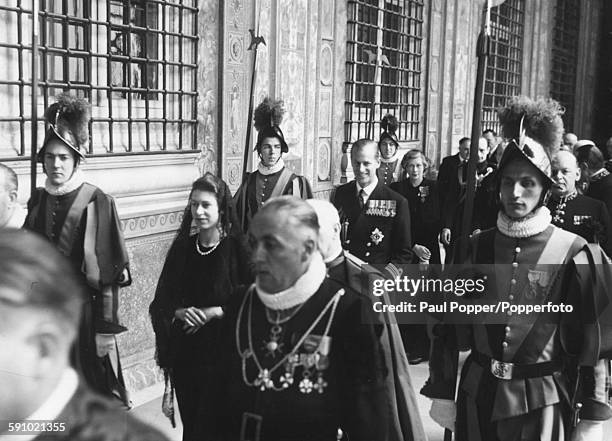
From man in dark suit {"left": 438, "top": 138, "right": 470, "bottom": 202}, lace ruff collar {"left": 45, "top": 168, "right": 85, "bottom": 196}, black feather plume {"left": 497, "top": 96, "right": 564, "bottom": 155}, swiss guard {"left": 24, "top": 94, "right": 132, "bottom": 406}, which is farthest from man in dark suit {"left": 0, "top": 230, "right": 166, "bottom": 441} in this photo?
man in dark suit {"left": 438, "top": 138, "right": 470, "bottom": 202}

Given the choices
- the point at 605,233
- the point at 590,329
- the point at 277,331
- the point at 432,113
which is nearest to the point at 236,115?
the point at 605,233

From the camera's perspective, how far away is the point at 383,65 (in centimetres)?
1142

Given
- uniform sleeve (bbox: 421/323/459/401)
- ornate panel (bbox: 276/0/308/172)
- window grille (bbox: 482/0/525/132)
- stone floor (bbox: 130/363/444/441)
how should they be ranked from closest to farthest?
uniform sleeve (bbox: 421/323/459/401) < stone floor (bbox: 130/363/444/441) < ornate panel (bbox: 276/0/308/172) < window grille (bbox: 482/0/525/132)

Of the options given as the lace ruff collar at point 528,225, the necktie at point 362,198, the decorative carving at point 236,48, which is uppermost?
the decorative carving at point 236,48

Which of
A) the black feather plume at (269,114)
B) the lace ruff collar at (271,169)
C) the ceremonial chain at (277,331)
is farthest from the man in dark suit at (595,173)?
the ceremonial chain at (277,331)

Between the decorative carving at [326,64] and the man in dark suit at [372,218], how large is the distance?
3.15 metres

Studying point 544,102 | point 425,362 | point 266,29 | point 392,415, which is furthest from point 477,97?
point 266,29

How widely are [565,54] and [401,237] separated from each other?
15519 mm

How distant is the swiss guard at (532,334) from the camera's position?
11.6ft

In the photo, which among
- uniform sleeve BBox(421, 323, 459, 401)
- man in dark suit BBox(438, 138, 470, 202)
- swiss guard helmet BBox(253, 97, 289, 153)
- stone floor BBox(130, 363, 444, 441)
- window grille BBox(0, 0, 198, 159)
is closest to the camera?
uniform sleeve BBox(421, 323, 459, 401)

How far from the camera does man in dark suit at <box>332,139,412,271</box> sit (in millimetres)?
6398

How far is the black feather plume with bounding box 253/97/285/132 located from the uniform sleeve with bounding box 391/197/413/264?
4.58ft

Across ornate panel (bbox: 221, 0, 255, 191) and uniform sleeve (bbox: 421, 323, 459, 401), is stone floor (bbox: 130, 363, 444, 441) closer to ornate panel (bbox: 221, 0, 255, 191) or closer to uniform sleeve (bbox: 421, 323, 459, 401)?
uniform sleeve (bbox: 421, 323, 459, 401)

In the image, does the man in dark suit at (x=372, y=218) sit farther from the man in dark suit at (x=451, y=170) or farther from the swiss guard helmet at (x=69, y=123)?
the man in dark suit at (x=451, y=170)
